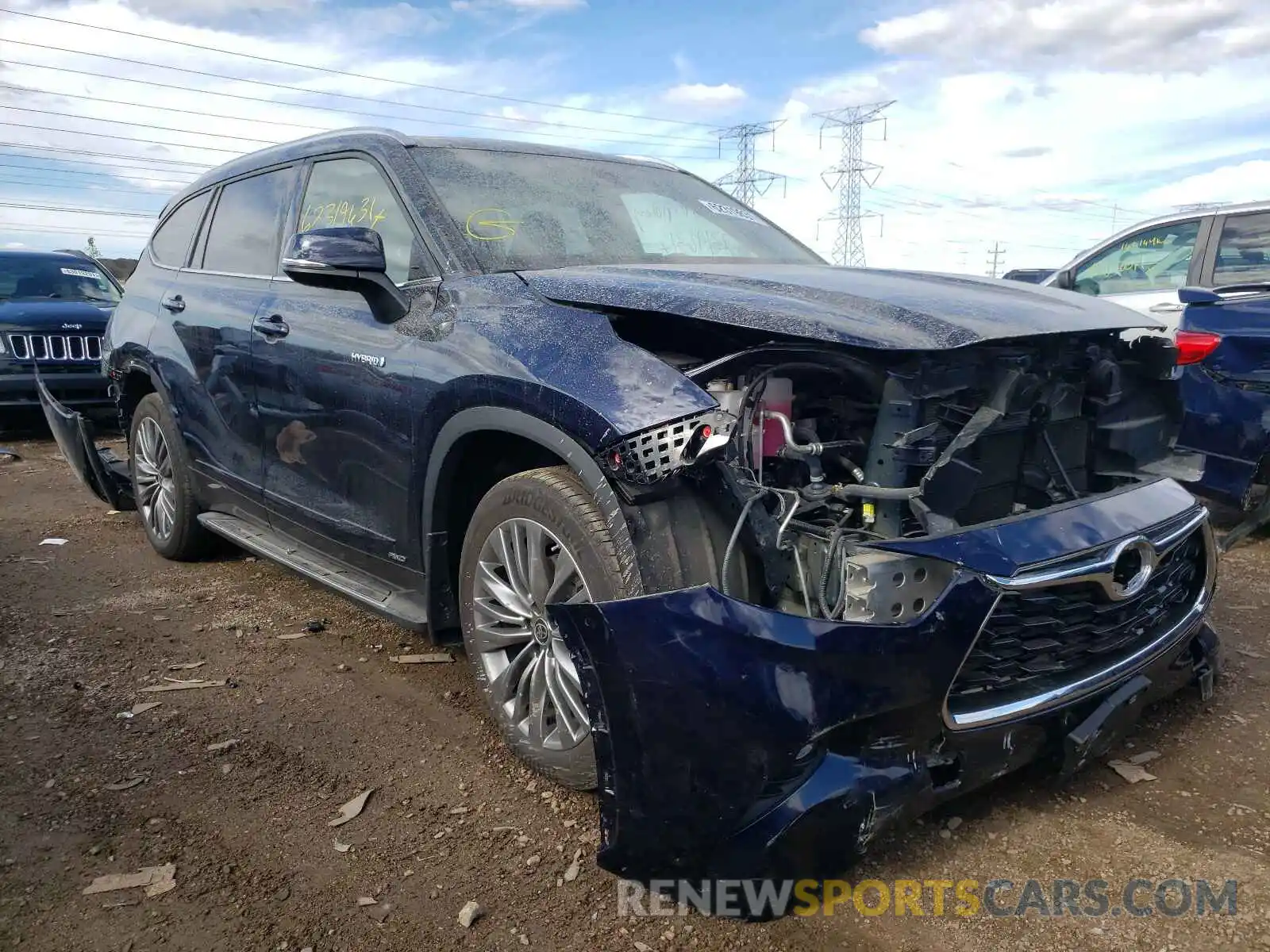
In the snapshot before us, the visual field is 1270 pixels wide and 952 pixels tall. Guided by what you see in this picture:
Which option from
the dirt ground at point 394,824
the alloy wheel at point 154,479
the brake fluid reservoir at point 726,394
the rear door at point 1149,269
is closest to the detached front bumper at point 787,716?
the dirt ground at point 394,824

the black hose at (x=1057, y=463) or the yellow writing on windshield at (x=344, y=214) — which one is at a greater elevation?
the yellow writing on windshield at (x=344, y=214)

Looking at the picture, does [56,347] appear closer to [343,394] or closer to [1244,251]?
[343,394]

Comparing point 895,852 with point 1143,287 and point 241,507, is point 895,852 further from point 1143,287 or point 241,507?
point 1143,287

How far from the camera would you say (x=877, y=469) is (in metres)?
2.27

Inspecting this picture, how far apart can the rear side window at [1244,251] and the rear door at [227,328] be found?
5.96 m

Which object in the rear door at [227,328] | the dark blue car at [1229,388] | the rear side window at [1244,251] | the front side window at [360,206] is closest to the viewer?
the front side window at [360,206]

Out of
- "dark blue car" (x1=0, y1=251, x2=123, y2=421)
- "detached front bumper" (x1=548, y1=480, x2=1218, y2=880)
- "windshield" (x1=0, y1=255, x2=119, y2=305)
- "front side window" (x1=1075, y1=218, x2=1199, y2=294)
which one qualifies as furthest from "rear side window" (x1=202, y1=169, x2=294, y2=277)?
"windshield" (x1=0, y1=255, x2=119, y2=305)

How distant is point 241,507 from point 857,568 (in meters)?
3.20

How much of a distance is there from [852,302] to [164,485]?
410cm

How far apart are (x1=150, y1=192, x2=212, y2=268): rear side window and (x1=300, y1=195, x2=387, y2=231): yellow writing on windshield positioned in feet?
4.26

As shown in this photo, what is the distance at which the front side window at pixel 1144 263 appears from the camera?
6.68m

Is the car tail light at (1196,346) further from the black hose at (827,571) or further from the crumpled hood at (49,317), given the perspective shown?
the crumpled hood at (49,317)

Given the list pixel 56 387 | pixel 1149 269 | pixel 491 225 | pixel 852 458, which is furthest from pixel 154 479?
pixel 1149 269

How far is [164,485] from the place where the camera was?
5027mm
